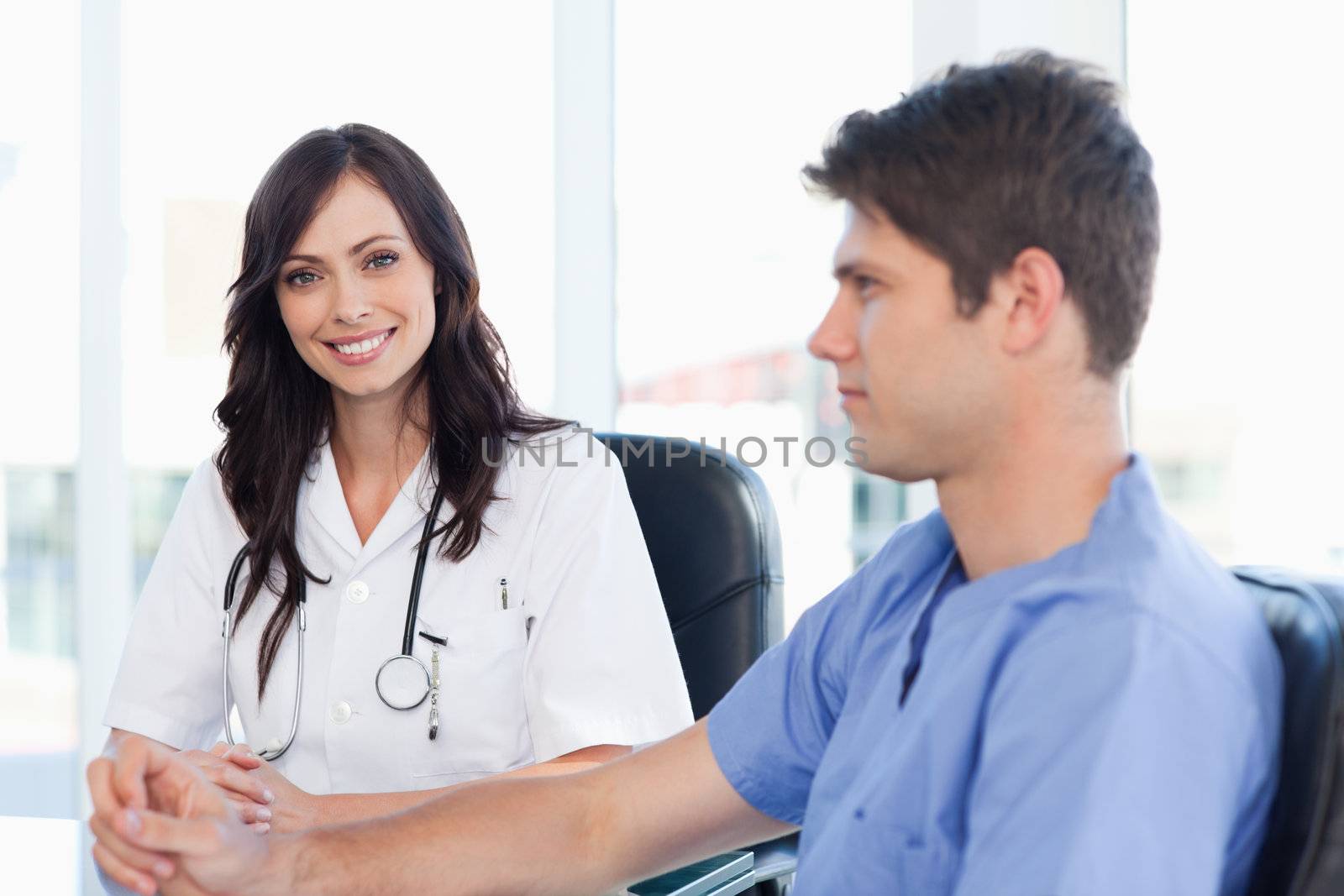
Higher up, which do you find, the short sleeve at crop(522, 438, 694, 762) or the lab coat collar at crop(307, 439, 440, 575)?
the lab coat collar at crop(307, 439, 440, 575)

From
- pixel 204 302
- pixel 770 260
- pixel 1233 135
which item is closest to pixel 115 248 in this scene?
pixel 204 302

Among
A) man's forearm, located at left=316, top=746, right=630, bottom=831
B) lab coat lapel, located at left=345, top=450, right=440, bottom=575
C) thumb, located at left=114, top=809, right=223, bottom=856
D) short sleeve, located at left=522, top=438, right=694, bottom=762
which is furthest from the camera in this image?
lab coat lapel, located at left=345, top=450, right=440, bottom=575

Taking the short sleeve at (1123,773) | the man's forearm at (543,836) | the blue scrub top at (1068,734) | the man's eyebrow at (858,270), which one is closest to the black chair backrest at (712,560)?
the man's forearm at (543,836)

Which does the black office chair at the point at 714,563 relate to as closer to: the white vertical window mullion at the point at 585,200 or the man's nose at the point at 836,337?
the man's nose at the point at 836,337

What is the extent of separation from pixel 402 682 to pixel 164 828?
1.85 feet

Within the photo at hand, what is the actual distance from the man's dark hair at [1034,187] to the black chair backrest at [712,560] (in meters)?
0.73

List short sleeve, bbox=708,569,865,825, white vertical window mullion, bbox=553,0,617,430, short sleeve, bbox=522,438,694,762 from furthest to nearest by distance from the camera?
white vertical window mullion, bbox=553,0,617,430, short sleeve, bbox=522,438,694,762, short sleeve, bbox=708,569,865,825

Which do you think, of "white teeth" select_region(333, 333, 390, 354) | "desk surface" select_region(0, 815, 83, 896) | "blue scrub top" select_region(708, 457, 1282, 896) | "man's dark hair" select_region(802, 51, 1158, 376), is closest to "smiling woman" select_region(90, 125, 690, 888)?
"white teeth" select_region(333, 333, 390, 354)

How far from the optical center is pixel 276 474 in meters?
1.71

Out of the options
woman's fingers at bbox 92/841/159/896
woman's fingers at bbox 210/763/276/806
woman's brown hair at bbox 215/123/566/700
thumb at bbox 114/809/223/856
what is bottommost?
woman's fingers at bbox 210/763/276/806

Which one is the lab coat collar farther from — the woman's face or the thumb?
the thumb

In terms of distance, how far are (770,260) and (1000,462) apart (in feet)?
6.22

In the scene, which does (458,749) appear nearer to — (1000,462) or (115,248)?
(1000,462)

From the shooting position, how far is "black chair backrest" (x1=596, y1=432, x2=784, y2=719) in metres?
1.59
